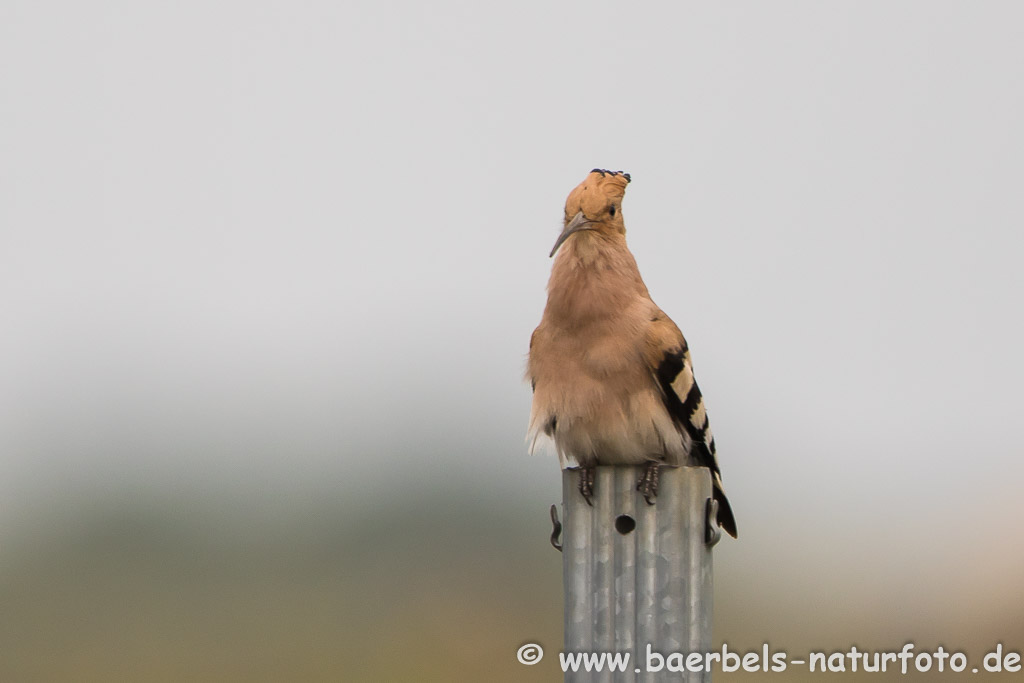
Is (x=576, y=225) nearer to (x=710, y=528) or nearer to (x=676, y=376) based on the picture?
(x=676, y=376)

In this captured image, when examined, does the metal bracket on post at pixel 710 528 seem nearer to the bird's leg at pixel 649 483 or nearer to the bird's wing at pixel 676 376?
the bird's leg at pixel 649 483

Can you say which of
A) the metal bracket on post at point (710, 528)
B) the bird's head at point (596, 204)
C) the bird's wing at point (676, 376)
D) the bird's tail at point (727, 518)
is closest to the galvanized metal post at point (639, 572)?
the metal bracket on post at point (710, 528)

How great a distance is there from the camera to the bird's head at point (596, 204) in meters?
2.50

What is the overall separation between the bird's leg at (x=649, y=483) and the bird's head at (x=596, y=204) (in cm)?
74

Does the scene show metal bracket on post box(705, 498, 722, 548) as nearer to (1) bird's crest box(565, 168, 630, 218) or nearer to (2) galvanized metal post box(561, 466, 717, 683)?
(2) galvanized metal post box(561, 466, 717, 683)

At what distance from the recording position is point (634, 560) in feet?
5.92

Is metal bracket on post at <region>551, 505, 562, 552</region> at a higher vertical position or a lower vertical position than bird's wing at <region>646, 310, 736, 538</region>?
lower

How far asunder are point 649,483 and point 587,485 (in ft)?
0.39

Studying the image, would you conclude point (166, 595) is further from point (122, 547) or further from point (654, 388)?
point (654, 388)

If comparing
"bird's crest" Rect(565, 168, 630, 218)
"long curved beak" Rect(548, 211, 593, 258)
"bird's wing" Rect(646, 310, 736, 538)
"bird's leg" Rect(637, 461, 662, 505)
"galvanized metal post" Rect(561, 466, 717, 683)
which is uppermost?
"bird's crest" Rect(565, 168, 630, 218)

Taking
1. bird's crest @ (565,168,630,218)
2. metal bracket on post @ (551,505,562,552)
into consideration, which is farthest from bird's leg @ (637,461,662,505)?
bird's crest @ (565,168,630,218)

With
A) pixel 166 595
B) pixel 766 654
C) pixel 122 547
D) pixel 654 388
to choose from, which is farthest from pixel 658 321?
pixel 122 547

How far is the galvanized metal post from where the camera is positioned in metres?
1.77

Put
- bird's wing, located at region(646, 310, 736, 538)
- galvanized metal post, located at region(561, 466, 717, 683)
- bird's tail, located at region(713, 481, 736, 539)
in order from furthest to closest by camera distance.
Result: bird's wing, located at region(646, 310, 736, 538) < bird's tail, located at region(713, 481, 736, 539) < galvanized metal post, located at region(561, 466, 717, 683)
